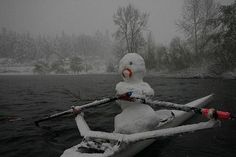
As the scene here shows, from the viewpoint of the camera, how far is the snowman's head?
4.96 metres

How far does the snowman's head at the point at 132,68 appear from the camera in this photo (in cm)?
496

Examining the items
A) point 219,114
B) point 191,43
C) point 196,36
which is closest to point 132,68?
point 219,114

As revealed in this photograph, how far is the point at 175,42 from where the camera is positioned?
37719 millimetres

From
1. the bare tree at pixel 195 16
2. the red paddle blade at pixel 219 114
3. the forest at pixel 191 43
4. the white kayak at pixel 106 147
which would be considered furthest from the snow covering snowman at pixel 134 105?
the bare tree at pixel 195 16

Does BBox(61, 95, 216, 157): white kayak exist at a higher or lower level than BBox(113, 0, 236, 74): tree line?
lower

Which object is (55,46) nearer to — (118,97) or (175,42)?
(175,42)

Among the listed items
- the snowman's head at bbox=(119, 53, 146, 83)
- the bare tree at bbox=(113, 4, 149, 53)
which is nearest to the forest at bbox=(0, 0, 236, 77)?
the bare tree at bbox=(113, 4, 149, 53)

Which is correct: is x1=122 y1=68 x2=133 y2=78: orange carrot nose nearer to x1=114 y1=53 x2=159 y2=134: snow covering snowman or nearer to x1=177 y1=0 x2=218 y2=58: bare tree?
x1=114 y1=53 x2=159 y2=134: snow covering snowman

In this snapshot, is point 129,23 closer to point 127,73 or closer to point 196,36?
point 196,36

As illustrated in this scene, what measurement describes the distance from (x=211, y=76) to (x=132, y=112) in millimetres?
21773

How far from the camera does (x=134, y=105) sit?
16.1 ft

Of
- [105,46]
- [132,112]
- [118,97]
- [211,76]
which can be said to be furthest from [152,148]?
[105,46]

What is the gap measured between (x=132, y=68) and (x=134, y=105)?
0.90m

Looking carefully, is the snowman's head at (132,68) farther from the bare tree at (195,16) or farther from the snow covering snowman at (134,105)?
the bare tree at (195,16)
